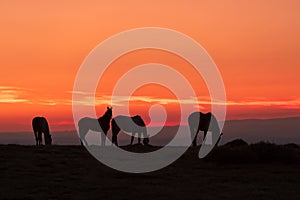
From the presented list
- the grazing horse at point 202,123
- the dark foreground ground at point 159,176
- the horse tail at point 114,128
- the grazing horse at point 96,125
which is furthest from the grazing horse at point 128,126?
the dark foreground ground at point 159,176

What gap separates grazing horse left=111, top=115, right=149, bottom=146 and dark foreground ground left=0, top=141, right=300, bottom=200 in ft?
35.2

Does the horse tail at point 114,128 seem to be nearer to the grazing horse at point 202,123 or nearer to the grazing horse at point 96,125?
the grazing horse at point 96,125

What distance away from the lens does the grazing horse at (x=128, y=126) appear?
44.2m

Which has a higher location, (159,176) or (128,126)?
(128,126)

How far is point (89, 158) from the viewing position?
98.4 feet

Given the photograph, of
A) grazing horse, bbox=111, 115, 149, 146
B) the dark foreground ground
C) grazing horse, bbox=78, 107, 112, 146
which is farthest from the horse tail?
the dark foreground ground

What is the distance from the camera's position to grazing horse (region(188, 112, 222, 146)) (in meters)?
46.4

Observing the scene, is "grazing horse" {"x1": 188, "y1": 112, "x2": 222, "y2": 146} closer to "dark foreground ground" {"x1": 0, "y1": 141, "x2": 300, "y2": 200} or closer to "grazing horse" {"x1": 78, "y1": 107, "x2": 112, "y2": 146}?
"grazing horse" {"x1": 78, "y1": 107, "x2": 112, "y2": 146}

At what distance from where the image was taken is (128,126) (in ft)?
146

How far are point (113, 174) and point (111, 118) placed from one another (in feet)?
59.3

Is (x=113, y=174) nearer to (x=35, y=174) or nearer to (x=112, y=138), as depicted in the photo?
(x=35, y=174)

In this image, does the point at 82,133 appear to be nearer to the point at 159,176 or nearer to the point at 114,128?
the point at 114,128

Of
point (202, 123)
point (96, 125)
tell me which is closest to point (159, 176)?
point (96, 125)

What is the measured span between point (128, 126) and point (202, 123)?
6.78 metres
